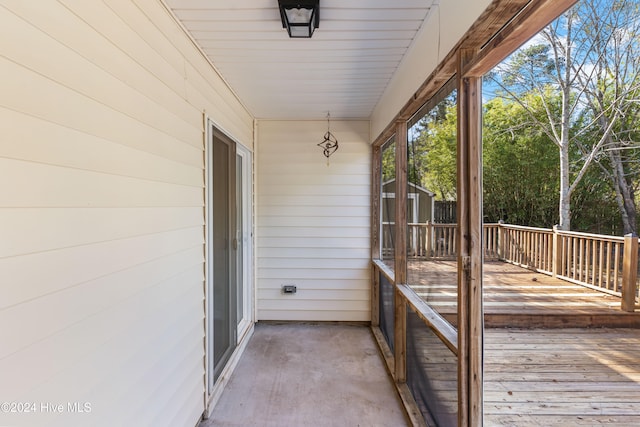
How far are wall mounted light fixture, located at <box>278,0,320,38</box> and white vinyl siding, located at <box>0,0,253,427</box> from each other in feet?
2.11

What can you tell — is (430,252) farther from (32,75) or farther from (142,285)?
(32,75)

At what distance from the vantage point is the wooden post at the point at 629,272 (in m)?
0.79

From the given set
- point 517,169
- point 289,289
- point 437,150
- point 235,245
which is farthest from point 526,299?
point 289,289

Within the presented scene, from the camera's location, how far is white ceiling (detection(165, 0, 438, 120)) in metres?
1.60

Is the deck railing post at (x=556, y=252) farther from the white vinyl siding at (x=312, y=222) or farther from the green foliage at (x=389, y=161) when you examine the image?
the white vinyl siding at (x=312, y=222)

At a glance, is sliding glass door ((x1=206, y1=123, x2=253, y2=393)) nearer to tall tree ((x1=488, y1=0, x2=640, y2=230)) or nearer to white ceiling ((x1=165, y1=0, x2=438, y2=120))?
white ceiling ((x1=165, y1=0, x2=438, y2=120))

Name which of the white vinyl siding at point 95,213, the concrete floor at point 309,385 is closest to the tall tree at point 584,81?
the white vinyl siding at point 95,213

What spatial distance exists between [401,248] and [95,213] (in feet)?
6.82

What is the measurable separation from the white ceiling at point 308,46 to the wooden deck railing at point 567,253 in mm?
1221

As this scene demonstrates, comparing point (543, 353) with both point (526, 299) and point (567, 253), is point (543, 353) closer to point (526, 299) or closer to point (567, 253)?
point (526, 299)

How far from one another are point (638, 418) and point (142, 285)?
7.15 feet

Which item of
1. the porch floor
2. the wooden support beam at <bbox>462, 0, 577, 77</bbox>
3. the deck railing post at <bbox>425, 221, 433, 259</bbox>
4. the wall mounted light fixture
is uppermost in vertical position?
the wall mounted light fixture

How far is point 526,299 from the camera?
5.13 ft

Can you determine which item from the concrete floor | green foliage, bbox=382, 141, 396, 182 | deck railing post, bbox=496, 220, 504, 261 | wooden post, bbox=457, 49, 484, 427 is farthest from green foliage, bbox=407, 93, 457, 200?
the concrete floor
